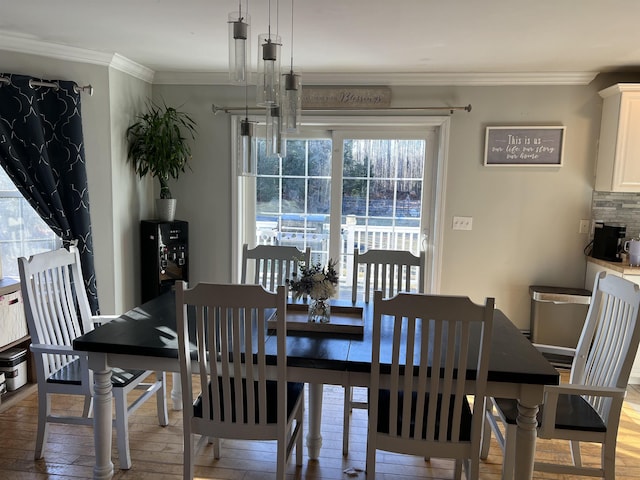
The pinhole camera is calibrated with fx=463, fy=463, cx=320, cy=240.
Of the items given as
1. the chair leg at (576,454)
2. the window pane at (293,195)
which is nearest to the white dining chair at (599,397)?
the chair leg at (576,454)

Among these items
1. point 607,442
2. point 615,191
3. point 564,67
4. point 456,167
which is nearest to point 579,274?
point 615,191

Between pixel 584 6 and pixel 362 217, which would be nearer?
pixel 584 6

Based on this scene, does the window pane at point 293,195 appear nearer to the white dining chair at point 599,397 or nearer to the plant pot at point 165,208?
the plant pot at point 165,208

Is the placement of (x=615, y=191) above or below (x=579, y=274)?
above

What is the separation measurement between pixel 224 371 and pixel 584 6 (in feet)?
8.09

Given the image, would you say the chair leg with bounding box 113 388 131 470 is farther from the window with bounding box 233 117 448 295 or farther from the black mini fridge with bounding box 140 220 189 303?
the window with bounding box 233 117 448 295

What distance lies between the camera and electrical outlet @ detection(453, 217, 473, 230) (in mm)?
3992

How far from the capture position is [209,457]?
2477 millimetres

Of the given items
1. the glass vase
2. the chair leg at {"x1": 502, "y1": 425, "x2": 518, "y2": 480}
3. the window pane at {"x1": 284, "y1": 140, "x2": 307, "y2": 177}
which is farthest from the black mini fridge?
the chair leg at {"x1": 502, "y1": 425, "x2": 518, "y2": 480}

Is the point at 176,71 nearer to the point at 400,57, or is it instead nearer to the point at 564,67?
the point at 400,57

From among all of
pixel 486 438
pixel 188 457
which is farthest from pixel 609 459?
pixel 188 457

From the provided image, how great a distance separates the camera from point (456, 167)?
3.95 m

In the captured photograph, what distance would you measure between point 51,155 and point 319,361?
8.65ft

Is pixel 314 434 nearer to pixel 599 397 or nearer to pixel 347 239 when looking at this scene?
pixel 599 397
